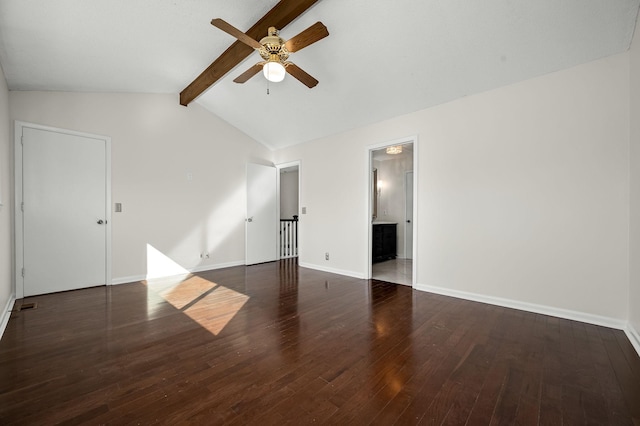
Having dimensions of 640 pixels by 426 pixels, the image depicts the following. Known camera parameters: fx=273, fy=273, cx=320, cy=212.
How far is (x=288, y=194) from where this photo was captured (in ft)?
28.4

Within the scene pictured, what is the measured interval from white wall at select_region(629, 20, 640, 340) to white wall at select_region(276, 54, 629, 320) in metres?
0.10

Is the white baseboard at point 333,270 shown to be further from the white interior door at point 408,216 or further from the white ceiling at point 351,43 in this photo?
the white ceiling at point 351,43

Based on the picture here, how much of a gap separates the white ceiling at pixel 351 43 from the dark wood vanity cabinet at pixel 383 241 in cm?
262

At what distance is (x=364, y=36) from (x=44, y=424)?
3.82 meters

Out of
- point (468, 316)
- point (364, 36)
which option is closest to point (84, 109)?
point (364, 36)

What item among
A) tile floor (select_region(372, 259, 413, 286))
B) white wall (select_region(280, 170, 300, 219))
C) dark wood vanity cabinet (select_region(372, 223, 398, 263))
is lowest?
tile floor (select_region(372, 259, 413, 286))

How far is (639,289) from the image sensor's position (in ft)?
7.45

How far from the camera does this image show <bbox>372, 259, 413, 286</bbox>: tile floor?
14.9ft

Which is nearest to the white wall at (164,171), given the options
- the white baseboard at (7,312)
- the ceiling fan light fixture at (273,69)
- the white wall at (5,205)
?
the white wall at (5,205)

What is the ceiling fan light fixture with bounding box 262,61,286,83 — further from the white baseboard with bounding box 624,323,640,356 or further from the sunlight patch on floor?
the white baseboard with bounding box 624,323,640,356

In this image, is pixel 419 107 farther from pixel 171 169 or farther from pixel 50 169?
pixel 50 169

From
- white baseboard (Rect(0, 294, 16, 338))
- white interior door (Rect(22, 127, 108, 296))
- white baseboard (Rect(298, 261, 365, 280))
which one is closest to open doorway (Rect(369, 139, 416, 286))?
white baseboard (Rect(298, 261, 365, 280))

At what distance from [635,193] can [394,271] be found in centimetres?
334

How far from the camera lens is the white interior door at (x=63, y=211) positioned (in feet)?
11.6
